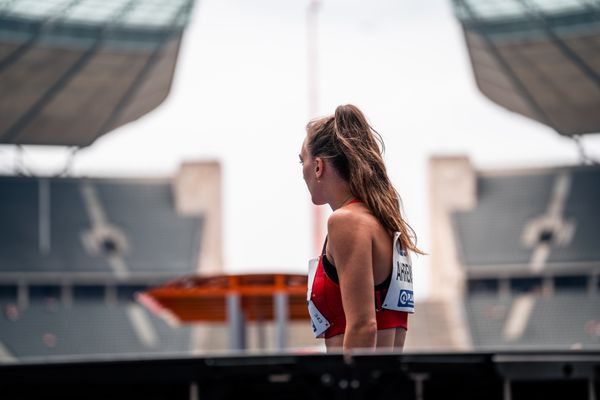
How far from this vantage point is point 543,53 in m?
42.8

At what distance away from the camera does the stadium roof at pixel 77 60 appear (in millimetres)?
39281

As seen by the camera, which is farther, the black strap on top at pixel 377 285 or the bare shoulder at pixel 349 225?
the black strap on top at pixel 377 285

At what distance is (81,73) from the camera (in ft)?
138

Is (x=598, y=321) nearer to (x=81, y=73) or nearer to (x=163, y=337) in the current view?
(x=163, y=337)

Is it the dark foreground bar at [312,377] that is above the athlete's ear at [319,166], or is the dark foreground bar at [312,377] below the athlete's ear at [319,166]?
below

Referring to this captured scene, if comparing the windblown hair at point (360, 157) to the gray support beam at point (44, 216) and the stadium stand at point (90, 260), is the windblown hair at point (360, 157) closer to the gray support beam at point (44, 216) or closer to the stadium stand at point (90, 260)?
the stadium stand at point (90, 260)

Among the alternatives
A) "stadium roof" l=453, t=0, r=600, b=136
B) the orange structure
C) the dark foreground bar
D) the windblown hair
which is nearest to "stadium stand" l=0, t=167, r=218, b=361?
the orange structure

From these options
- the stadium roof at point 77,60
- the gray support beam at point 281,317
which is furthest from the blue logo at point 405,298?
the stadium roof at point 77,60

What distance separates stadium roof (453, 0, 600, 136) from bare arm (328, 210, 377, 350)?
126 feet

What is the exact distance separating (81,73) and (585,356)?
41.4m

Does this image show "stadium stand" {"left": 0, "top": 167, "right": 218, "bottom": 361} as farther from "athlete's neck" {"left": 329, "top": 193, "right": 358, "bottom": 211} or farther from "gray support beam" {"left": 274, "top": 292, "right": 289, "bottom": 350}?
"athlete's neck" {"left": 329, "top": 193, "right": 358, "bottom": 211}

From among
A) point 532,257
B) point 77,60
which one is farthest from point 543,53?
point 77,60

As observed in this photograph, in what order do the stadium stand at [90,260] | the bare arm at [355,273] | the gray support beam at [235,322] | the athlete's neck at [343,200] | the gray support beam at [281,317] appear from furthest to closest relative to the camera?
the stadium stand at [90,260] → the gray support beam at [235,322] → the gray support beam at [281,317] → the athlete's neck at [343,200] → the bare arm at [355,273]

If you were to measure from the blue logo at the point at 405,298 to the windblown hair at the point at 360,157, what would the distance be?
0.14 metres
